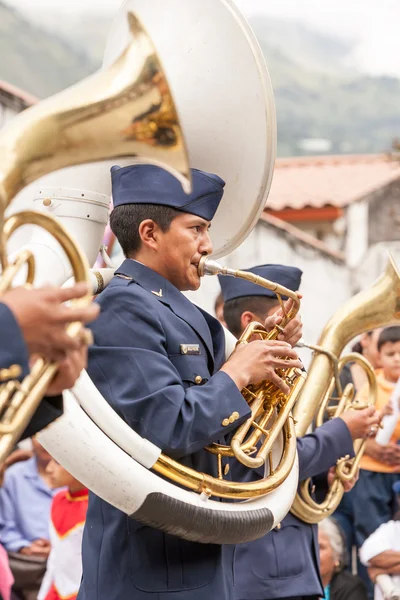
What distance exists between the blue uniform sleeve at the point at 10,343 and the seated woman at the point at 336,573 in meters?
3.63

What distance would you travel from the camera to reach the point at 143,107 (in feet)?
7.54

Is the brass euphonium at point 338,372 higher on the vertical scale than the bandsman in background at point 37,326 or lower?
lower

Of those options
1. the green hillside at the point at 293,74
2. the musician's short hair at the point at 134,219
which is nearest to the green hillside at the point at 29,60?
the green hillside at the point at 293,74

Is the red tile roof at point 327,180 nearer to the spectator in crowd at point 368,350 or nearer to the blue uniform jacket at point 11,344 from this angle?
the spectator in crowd at point 368,350

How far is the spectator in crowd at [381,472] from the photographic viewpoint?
5.65m

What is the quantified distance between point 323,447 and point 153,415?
1264mm

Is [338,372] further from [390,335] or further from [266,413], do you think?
[390,335]

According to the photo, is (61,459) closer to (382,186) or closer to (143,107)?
(143,107)

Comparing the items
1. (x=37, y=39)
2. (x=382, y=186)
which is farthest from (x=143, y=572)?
(x=37, y=39)

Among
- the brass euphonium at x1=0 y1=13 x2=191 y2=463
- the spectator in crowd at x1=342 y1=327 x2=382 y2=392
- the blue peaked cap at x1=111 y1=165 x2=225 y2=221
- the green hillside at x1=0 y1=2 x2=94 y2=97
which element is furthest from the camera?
the green hillside at x1=0 y1=2 x2=94 y2=97

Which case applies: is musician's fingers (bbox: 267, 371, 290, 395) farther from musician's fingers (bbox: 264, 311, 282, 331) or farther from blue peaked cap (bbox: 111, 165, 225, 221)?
blue peaked cap (bbox: 111, 165, 225, 221)

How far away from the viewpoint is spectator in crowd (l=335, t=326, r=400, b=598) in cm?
565

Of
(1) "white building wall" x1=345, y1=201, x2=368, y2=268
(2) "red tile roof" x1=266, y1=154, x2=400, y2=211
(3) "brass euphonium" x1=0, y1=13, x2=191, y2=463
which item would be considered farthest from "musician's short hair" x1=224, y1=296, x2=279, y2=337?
(1) "white building wall" x1=345, y1=201, x2=368, y2=268

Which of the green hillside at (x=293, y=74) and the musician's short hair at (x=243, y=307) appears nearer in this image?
the musician's short hair at (x=243, y=307)
